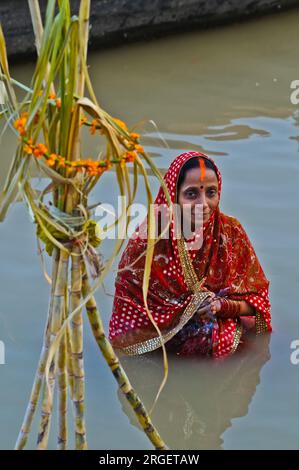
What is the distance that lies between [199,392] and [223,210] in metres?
1.56

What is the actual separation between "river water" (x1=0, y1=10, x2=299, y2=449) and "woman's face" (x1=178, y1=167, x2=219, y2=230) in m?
0.70

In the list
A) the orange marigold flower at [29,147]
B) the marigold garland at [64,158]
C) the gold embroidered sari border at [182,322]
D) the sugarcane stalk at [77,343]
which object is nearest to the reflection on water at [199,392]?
the gold embroidered sari border at [182,322]

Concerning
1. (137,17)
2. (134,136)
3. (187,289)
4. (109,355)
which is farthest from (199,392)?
(137,17)

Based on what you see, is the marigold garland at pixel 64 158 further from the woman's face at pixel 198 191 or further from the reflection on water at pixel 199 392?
the reflection on water at pixel 199 392

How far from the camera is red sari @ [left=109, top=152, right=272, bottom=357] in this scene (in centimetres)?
415

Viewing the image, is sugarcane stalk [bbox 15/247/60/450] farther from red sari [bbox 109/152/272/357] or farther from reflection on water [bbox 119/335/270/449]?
red sari [bbox 109/152/272/357]

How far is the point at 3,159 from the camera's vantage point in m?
6.11

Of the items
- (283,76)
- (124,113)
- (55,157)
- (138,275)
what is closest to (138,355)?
(138,275)

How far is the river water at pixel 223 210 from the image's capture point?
13.2 ft

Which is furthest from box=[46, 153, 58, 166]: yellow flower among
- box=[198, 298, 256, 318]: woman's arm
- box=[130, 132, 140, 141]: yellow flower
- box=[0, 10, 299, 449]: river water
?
box=[198, 298, 256, 318]: woman's arm

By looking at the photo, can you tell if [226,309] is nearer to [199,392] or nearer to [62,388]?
[199,392]

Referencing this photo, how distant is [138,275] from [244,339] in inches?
23.6

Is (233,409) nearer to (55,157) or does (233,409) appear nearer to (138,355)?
(138,355)

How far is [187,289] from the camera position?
420cm
